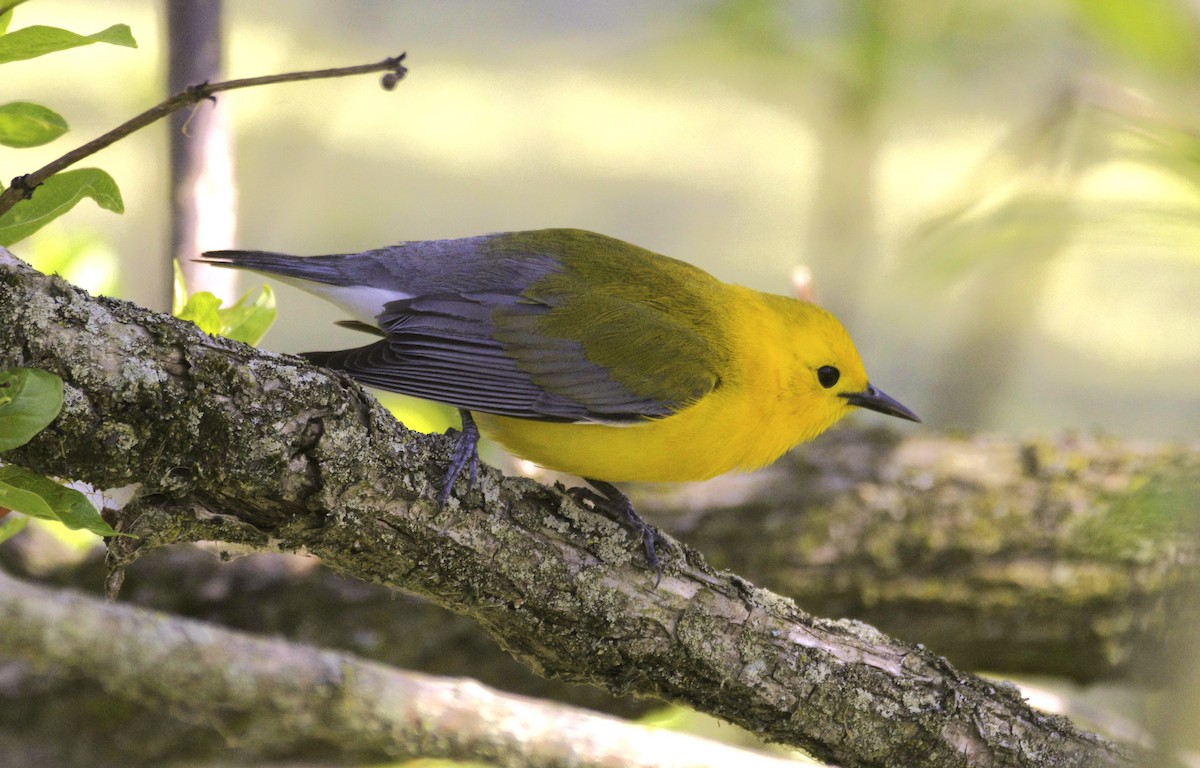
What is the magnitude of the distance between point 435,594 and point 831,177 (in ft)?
16.9

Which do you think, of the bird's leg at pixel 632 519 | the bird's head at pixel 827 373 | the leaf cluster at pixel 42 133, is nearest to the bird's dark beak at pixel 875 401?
the bird's head at pixel 827 373

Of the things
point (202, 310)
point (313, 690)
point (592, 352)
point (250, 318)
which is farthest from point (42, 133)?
point (313, 690)

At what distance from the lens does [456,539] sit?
A: 219cm

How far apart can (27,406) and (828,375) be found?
98.7 inches

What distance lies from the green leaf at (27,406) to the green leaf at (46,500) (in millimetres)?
84

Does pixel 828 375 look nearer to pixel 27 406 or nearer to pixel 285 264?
pixel 285 264

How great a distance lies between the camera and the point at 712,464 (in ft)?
10.1

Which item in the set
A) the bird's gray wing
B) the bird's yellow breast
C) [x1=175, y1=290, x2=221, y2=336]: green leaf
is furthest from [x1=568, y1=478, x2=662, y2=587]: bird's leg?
[x1=175, y1=290, x2=221, y2=336]: green leaf

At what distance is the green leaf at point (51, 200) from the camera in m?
1.79

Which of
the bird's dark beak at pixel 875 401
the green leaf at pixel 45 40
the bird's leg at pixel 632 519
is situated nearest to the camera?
the green leaf at pixel 45 40

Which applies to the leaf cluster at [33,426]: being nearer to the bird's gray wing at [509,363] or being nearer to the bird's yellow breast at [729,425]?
the bird's gray wing at [509,363]

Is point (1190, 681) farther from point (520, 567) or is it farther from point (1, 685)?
point (1, 685)

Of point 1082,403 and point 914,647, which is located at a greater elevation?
point 1082,403

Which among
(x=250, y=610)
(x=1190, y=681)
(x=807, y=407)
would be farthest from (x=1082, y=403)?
(x=1190, y=681)
